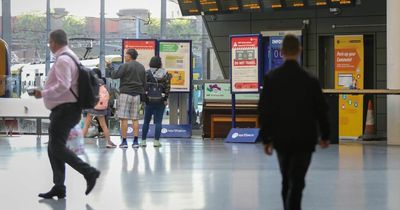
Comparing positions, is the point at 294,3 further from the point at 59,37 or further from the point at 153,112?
the point at 59,37

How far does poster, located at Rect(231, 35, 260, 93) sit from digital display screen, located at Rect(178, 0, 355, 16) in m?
1.28

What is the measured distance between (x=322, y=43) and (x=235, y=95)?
267 centimetres

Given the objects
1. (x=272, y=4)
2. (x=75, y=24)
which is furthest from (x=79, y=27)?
(x=272, y=4)

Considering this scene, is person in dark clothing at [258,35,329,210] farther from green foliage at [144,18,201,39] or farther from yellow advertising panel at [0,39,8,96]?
green foliage at [144,18,201,39]

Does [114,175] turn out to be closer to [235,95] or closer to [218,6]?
[235,95]

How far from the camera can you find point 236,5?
606 inches

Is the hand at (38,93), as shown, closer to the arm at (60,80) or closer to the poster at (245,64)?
the arm at (60,80)

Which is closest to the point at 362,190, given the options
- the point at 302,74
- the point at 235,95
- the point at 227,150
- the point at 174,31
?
the point at 302,74

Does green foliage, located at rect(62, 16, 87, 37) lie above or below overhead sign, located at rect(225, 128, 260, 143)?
above

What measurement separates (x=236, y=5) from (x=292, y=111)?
10.9 meters

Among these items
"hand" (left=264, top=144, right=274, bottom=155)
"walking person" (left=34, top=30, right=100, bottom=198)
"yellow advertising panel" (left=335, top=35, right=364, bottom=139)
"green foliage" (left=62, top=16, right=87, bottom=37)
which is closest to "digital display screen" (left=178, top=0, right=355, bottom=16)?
"yellow advertising panel" (left=335, top=35, right=364, bottom=139)

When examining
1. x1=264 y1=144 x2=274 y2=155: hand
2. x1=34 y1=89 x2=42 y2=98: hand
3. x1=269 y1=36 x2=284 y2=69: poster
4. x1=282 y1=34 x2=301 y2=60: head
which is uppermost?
x1=269 y1=36 x2=284 y2=69: poster

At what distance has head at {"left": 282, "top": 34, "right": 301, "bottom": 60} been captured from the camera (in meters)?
4.89

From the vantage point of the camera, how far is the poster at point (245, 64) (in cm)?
1409
